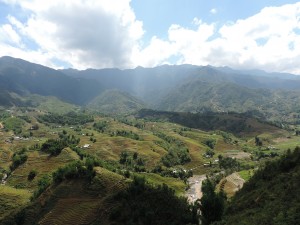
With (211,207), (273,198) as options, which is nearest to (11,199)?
(211,207)

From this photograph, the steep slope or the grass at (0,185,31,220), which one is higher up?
the steep slope

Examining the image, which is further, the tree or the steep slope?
the tree

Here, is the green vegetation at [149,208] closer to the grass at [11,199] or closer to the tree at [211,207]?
the tree at [211,207]

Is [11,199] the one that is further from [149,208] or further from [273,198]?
[273,198]

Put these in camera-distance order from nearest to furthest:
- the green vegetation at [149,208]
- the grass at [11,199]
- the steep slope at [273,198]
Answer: the steep slope at [273,198] → the green vegetation at [149,208] → the grass at [11,199]

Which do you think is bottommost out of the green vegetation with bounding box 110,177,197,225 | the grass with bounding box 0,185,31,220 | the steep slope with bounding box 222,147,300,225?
the grass with bounding box 0,185,31,220

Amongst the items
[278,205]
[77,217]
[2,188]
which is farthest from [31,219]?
[278,205]

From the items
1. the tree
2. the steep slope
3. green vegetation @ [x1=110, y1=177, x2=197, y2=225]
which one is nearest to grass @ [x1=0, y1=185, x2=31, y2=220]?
green vegetation @ [x1=110, y1=177, x2=197, y2=225]

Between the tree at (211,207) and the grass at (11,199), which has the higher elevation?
the tree at (211,207)

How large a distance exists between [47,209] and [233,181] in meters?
113

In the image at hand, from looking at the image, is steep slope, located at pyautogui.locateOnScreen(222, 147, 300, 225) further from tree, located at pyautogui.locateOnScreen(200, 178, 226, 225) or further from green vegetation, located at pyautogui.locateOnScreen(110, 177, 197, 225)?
green vegetation, located at pyautogui.locateOnScreen(110, 177, 197, 225)

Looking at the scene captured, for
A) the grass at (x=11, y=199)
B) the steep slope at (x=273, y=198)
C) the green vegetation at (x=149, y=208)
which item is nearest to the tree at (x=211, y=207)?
the green vegetation at (x=149, y=208)

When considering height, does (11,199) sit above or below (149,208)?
below

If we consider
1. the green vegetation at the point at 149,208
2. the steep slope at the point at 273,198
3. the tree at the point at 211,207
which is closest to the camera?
the steep slope at the point at 273,198
